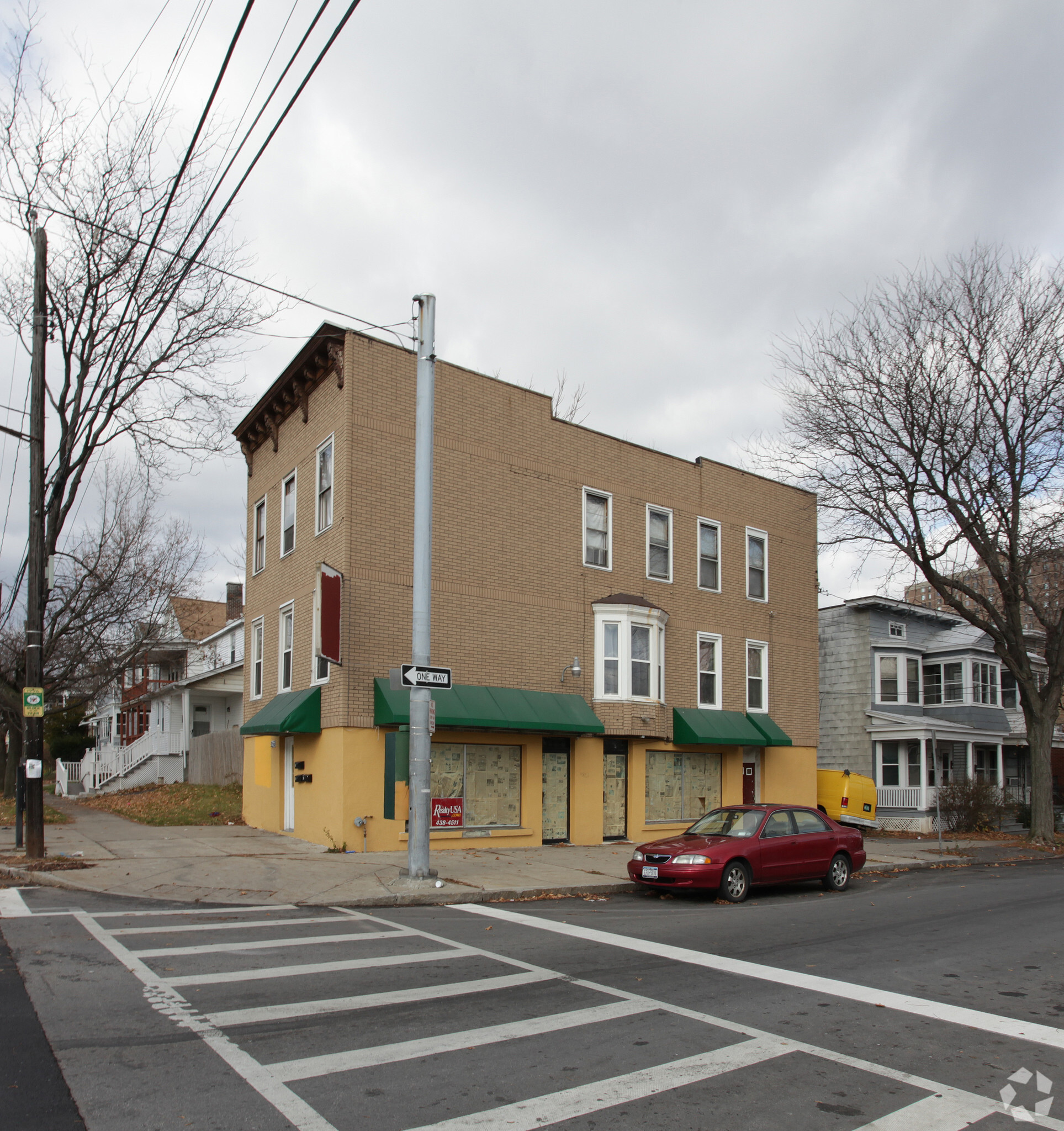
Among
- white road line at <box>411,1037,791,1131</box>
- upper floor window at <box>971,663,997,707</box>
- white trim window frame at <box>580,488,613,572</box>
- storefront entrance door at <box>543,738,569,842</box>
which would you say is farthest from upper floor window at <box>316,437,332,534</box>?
upper floor window at <box>971,663,997,707</box>

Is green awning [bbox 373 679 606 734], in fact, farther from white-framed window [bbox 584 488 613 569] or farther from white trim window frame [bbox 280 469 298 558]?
white trim window frame [bbox 280 469 298 558]

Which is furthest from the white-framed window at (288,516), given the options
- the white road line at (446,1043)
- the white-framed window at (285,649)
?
the white road line at (446,1043)

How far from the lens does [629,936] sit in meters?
10.0

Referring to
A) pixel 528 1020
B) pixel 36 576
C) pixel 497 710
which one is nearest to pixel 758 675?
pixel 497 710

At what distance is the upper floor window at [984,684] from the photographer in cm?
3456

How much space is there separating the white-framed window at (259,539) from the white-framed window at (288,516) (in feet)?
4.64

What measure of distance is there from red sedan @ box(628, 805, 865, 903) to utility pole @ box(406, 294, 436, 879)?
3177mm

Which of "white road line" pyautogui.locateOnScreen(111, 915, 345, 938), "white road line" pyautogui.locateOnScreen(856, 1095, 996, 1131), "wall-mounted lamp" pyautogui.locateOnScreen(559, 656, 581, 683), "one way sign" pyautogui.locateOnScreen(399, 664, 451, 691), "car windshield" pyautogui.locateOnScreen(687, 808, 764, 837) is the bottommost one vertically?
"white road line" pyautogui.locateOnScreen(111, 915, 345, 938)

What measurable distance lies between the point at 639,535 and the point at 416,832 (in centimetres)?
1120

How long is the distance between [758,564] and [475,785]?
10964 mm

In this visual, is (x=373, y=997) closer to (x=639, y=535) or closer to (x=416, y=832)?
(x=416, y=832)

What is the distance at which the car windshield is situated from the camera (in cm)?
1406

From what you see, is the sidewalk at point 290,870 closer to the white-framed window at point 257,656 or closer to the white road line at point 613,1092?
the white-framed window at point 257,656

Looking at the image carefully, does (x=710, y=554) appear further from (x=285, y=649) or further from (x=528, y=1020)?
(x=528, y=1020)
